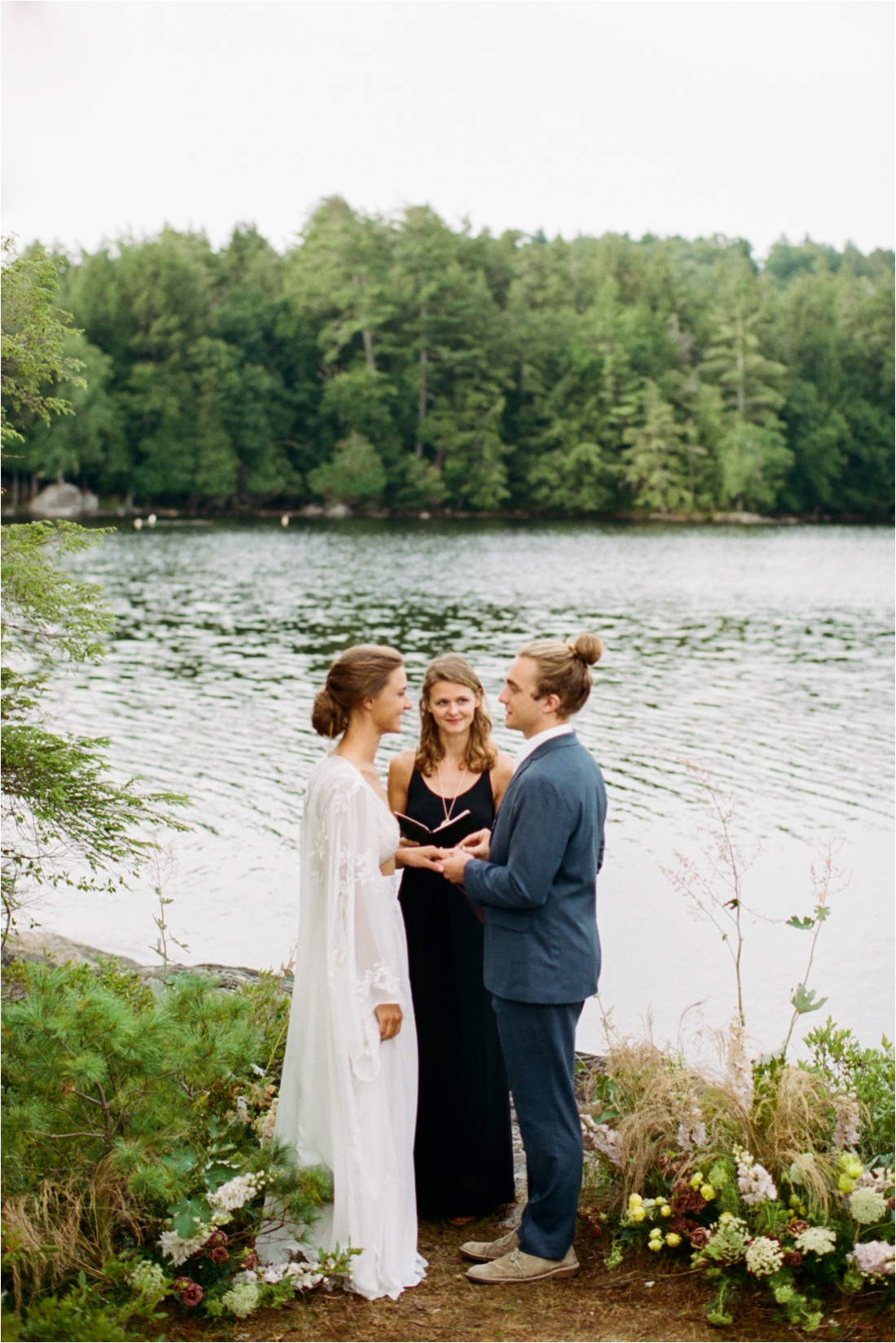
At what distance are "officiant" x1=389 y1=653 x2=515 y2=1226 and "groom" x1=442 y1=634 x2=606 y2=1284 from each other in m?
0.54

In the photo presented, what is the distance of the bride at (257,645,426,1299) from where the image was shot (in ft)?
12.4

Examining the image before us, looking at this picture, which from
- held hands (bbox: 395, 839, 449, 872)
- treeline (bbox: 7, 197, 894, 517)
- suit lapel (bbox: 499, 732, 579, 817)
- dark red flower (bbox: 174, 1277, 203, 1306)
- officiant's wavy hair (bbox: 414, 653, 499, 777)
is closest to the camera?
dark red flower (bbox: 174, 1277, 203, 1306)

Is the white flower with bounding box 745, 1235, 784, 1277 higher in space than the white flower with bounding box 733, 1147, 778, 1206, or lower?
lower

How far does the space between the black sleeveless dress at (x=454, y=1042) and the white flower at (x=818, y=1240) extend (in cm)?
113

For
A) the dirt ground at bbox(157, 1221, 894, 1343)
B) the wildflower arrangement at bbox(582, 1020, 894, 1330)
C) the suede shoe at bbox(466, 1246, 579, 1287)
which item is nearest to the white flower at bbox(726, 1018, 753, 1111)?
the wildflower arrangement at bbox(582, 1020, 894, 1330)

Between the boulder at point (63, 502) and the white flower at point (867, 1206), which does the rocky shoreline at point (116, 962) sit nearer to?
the white flower at point (867, 1206)

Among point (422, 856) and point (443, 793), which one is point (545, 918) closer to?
point (422, 856)

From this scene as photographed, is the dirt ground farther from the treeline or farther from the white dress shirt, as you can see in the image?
the treeline

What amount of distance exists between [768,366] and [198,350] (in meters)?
34.6

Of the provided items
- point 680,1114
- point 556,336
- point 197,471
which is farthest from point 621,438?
point 680,1114

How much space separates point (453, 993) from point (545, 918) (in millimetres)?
847

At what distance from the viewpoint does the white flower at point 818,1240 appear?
11.7 feet

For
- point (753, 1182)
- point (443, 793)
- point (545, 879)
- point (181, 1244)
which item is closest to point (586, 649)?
point (545, 879)

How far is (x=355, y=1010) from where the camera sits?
3.80 metres
